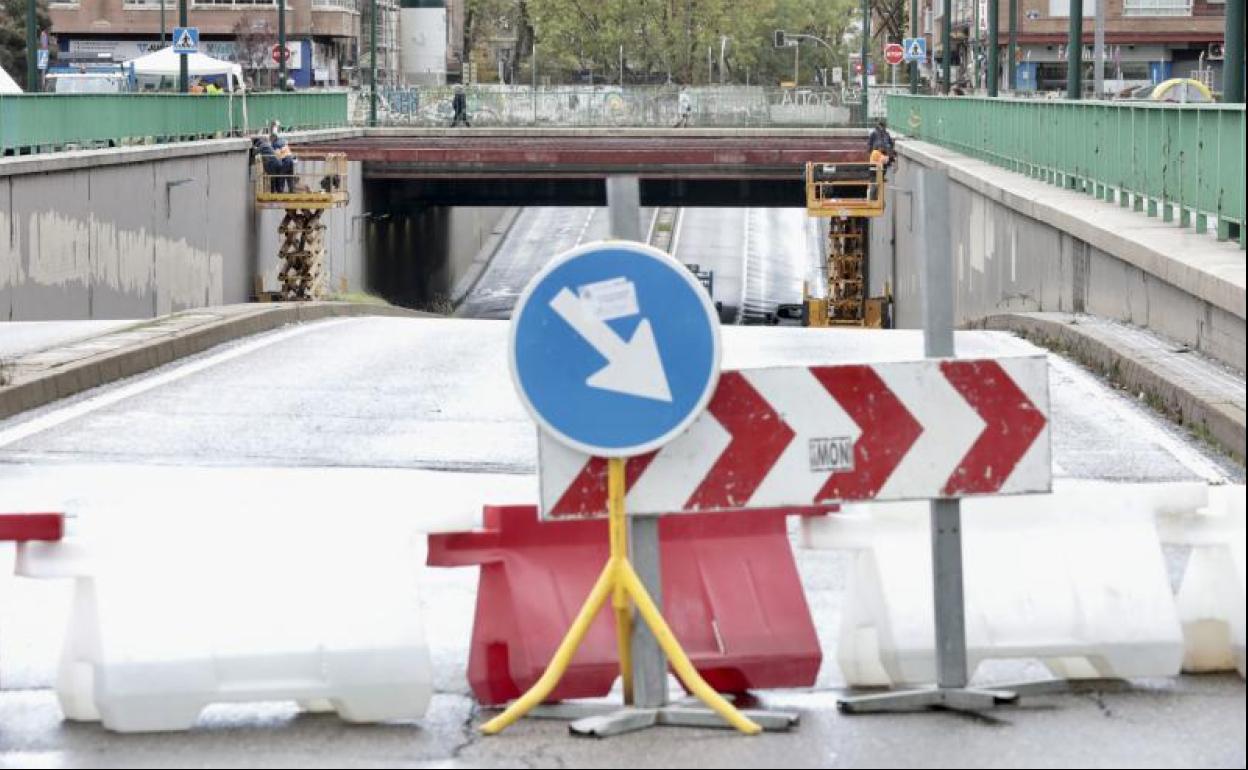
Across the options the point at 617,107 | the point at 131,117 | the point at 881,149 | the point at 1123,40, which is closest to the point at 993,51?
the point at 881,149

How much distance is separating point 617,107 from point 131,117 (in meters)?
42.4

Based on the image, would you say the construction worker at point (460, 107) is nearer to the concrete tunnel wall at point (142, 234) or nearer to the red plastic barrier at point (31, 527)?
the concrete tunnel wall at point (142, 234)

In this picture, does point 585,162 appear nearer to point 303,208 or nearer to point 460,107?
point 460,107

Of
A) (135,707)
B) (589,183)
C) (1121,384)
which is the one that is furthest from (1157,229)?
(589,183)

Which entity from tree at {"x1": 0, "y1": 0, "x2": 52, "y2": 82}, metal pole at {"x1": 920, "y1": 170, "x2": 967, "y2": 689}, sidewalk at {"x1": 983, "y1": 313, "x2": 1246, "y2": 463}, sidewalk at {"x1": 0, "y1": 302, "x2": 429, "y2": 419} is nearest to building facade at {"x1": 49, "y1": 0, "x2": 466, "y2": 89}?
tree at {"x1": 0, "y1": 0, "x2": 52, "y2": 82}

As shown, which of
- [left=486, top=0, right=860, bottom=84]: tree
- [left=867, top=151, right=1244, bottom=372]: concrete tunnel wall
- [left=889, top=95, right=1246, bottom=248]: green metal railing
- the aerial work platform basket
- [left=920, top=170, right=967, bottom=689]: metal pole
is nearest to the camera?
[left=920, top=170, right=967, bottom=689]: metal pole

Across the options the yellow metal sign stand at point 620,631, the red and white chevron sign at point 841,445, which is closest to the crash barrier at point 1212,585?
the red and white chevron sign at point 841,445

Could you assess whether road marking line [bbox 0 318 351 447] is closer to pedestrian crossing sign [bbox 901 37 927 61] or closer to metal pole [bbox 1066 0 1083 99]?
metal pole [bbox 1066 0 1083 99]

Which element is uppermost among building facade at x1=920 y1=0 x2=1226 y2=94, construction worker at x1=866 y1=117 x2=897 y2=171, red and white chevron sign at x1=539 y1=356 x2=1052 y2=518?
building facade at x1=920 y1=0 x2=1226 y2=94

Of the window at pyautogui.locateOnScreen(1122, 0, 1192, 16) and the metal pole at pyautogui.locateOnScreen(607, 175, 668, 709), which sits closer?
the metal pole at pyautogui.locateOnScreen(607, 175, 668, 709)

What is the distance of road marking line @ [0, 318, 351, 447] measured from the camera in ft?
46.8

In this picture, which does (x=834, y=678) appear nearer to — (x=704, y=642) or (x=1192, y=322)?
(x=704, y=642)

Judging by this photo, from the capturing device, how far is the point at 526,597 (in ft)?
22.7

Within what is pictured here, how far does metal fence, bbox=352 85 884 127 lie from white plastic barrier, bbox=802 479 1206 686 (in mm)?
74731
